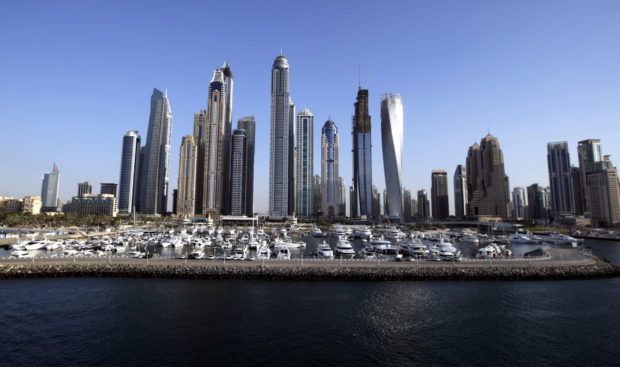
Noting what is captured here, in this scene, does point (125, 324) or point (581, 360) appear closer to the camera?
point (581, 360)

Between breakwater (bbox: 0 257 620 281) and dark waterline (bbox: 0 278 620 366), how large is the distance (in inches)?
110

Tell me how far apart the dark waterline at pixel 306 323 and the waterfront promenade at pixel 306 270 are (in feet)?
9.60

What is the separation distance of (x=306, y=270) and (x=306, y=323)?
1885cm

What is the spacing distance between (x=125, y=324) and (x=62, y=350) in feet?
19.1

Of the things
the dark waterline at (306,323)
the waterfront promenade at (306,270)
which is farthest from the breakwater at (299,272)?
the dark waterline at (306,323)

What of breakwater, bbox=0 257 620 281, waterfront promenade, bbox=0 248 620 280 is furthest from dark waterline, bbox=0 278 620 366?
waterfront promenade, bbox=0 248 620 280

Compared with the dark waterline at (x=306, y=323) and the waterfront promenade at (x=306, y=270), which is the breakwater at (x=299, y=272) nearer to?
the waterfront promenade at (x=306, y=270)

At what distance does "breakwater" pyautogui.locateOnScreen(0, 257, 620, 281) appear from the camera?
1987 inches

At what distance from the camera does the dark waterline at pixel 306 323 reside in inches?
1035

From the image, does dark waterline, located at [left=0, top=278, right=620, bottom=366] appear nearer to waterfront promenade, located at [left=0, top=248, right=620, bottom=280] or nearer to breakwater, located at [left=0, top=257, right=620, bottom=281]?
breakwater, located at [left=0, top=257, right=620, bottom=281]

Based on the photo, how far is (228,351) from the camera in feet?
87.6

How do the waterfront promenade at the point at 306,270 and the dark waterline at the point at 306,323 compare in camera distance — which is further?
the waterfront promenade at the point at 306,270

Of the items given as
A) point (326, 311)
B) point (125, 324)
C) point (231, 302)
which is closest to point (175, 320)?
point (125, 324)

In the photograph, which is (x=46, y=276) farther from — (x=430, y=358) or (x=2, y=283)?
(x=430, y=358)
